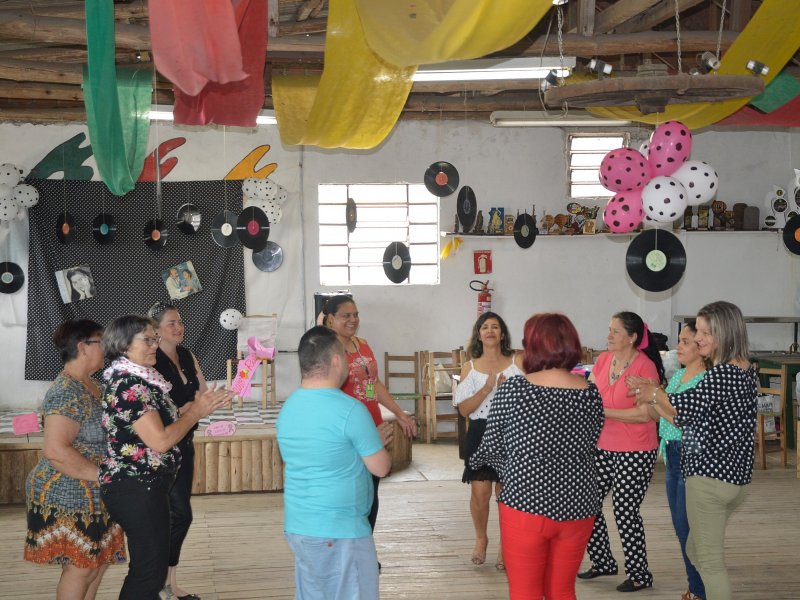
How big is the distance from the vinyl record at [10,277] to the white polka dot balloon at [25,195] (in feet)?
2.30

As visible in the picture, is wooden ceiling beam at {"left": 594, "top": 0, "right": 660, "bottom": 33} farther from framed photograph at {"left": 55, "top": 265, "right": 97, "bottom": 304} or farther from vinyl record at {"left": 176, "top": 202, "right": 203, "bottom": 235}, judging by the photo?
framed photograph at {"left": 55, "top": 265, "right": 97, "bottom": 304}

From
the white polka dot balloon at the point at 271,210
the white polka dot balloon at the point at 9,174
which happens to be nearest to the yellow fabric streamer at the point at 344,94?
the white polka dot balloon at the point at 271,210

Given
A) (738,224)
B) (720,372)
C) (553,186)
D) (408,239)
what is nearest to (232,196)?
(408,239)

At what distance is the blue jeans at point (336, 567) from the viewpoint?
3.18 meters

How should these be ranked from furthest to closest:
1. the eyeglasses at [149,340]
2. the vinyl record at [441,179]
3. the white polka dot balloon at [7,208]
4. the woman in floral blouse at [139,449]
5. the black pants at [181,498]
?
the white polka dot balloon at [7,208]
the vinyl record at [441,179]
the black pants at [181,498]
the eyeglasses at [149,340]
the woman in floral blouse at [139,449]

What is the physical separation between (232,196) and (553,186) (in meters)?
3.79

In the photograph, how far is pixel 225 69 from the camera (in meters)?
4.46

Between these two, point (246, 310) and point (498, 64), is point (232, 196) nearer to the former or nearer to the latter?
point (246, 310)

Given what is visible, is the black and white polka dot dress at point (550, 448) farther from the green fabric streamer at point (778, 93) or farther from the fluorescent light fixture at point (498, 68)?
the green fabric streamer at point (778, 93)

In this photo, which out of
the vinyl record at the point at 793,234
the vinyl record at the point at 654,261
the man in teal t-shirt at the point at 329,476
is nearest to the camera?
the man in teal t-shirt at the point at 329,476

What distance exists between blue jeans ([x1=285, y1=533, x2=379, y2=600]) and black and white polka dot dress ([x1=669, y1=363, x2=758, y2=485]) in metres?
1.63

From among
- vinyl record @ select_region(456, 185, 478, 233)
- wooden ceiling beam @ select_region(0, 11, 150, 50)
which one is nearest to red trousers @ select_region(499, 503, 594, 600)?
wooden ceiling beam @ select_region(0, 11, 150, 50)

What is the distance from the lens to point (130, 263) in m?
10.5

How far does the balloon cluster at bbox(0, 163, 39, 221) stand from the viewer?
32.4 ft
